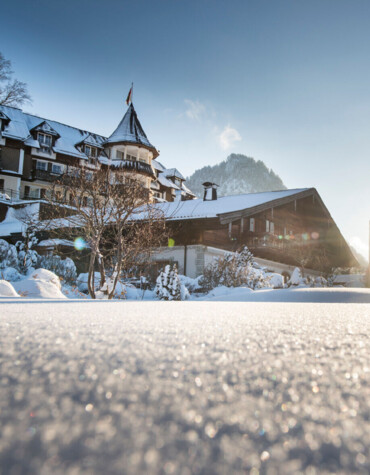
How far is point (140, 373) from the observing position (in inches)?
16.5

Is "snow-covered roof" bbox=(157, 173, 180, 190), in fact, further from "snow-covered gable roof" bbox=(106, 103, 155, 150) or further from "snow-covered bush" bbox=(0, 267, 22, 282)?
"snow-covered bush" bbox=(0, 267, 22, 282)

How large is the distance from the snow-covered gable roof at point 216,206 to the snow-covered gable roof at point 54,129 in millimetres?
Result: 15010

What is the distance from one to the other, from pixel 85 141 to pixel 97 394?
108ft

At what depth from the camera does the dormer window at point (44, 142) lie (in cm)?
2950

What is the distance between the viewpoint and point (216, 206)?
18.0 meters

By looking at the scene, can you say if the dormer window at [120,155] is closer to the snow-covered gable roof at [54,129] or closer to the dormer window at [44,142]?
the snow-covered gable roof at [54,129]

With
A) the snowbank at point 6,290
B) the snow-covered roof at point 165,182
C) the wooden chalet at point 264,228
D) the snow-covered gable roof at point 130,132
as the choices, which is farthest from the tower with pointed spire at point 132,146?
the snowbank at point 6,290

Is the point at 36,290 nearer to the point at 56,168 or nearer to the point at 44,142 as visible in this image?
the point at 56,168

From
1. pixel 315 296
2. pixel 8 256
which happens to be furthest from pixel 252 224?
pixel 315 296

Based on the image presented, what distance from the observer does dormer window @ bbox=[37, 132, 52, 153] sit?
2950 centimetres

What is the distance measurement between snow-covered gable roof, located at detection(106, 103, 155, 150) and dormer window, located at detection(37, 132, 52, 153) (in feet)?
15.8

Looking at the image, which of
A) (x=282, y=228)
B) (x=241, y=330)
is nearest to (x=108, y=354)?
(x=241, y=330)

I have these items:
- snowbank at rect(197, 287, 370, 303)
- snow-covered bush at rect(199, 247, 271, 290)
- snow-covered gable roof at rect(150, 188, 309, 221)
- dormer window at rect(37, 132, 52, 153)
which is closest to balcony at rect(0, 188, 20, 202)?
dormer window at rect(37, 132, 52, 153)

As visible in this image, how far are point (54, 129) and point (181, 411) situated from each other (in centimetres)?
3415
